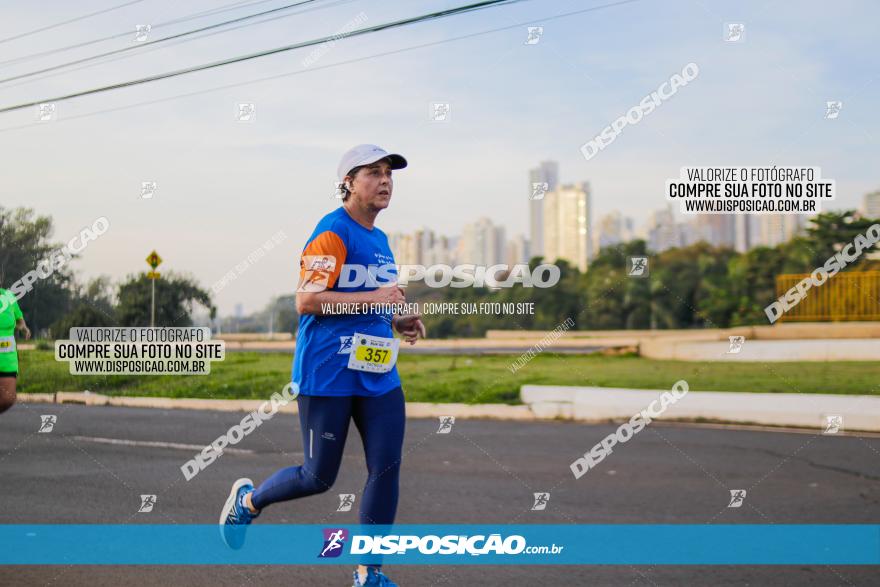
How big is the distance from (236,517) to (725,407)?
838 cm

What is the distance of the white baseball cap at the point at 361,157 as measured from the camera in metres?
4.30

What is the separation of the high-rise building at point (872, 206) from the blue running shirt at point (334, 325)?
24.1m

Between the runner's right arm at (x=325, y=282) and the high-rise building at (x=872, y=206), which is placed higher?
the high-rise building at (x=872, y=206)

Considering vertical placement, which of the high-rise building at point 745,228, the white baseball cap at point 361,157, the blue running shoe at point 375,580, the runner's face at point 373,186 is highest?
the high-rise building at point 745,228

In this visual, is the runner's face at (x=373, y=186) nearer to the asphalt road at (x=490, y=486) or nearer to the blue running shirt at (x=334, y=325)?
the blue running shirt at (x=334, y=325)

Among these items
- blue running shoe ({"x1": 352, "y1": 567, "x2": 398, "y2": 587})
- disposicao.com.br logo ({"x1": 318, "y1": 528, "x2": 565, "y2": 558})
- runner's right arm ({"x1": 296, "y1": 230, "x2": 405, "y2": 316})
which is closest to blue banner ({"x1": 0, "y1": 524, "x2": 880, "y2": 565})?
disposicao.com.br logo ({"x1": 318, "y1": 528, "x2": 565, "y2": 558})

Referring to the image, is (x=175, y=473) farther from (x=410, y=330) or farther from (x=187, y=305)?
(x=187, y=305)

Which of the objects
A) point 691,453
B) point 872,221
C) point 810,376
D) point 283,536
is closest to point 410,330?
point 283,536

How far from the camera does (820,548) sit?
5.30 m

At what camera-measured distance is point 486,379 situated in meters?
16.7

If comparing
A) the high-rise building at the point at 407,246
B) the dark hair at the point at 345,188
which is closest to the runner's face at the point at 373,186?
the dark hair at the point at 345,188

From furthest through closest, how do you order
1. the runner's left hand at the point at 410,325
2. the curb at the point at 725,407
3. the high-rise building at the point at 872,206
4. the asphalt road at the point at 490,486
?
the high-rise building at the point at 872,206, the curb at the point at 725,407, the asphalt road at the point at 490,486, the runner's left hand at the point at 410,325

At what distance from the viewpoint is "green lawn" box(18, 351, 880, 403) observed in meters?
14.4

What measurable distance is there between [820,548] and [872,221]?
22.2 m
